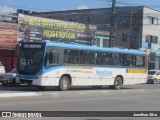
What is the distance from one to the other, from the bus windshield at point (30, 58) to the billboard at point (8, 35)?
1077 centimetres

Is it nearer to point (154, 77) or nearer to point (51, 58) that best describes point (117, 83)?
point (51, 58)

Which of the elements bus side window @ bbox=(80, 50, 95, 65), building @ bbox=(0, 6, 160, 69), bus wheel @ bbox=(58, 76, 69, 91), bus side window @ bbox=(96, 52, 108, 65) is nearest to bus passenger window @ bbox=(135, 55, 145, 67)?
bus side window @ bbox=(96, 52, 108, 65)

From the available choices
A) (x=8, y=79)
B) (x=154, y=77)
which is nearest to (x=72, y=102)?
(x=8, y=79)

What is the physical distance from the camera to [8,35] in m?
36.2

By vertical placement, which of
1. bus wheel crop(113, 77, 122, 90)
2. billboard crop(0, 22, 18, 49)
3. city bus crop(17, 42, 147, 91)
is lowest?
bus wheel crop(113, 77, 122, 90)

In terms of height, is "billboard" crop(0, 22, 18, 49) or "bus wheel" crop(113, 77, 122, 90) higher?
"billboard" crop(0, 22, 18, 49)

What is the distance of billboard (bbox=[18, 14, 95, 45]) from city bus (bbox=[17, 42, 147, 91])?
11076 millimetres

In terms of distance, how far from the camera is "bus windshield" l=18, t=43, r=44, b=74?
24.4 m

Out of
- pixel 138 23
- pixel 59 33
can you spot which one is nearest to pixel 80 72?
→ pixel 59 33

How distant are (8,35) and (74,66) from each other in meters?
12.0

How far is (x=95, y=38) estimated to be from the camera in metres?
47.2

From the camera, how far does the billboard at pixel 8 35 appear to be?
3581 centimetres

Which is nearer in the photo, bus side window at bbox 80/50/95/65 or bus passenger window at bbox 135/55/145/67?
bus side window at bbox 80/50/95/65

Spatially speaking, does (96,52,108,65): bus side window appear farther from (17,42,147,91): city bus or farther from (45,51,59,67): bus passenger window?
(45,51,59,67): bus passenger window
